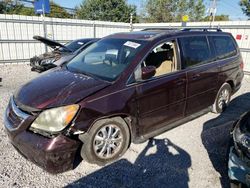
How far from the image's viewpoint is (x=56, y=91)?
2.90 metres

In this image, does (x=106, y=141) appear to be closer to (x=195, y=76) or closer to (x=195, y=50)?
(x=195, y=76)

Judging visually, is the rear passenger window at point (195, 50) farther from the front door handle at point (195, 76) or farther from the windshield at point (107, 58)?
the windshield at point (107, 58)

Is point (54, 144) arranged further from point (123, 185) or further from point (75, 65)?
point (75, 65)

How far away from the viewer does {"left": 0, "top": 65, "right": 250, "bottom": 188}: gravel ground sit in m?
2.73

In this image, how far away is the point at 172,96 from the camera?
360 cm

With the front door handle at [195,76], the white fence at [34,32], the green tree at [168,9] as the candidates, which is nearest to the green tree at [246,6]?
the green tree at [168,9]

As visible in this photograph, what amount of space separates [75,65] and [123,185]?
2082 millimetres

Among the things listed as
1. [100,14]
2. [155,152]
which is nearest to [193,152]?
[155,152]

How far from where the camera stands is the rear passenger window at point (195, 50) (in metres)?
3.86

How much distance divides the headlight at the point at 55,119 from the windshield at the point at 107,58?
2.49 ft

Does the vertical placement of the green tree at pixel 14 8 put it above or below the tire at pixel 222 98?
above

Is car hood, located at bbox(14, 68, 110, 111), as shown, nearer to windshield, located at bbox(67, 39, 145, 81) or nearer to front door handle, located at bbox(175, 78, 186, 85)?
windshield, located at bbox(67, 39, 145, 81)

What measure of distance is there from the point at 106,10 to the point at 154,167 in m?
31.1

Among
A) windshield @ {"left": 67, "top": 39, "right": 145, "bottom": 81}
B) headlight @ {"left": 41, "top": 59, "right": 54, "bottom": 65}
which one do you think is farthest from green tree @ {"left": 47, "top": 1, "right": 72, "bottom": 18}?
windshield @ {"left": 67, "top": 39, "right": 145, "bottom": 81}
